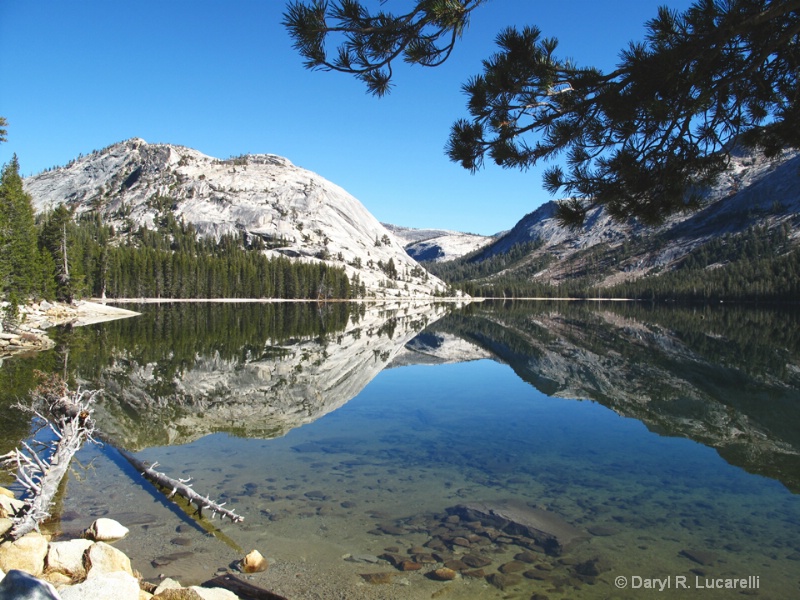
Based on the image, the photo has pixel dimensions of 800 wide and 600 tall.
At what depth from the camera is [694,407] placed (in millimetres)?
22094

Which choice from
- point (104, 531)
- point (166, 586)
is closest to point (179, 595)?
point (166, 586)

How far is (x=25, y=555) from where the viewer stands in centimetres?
707

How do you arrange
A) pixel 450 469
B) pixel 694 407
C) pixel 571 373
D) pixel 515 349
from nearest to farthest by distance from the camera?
1. pixel 450 469
2. pixel 694 407
3. pixel 571 373
4. pixel 515 349

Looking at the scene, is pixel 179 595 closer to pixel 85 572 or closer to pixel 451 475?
pixel 85 572

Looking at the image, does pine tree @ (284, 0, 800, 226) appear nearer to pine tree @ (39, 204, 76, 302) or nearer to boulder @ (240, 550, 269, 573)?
boulder @ (240, 550, 269, 573)

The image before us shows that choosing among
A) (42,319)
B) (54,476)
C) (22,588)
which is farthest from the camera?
(42,319)

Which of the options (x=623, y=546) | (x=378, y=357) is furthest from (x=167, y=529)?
(x=378, y=357)

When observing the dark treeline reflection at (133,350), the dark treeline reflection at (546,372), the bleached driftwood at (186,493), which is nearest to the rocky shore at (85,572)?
the bleached driftwood at (186,493)

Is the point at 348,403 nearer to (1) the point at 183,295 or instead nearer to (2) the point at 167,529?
(2) the point at 167,529

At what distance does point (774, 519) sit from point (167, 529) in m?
12.6

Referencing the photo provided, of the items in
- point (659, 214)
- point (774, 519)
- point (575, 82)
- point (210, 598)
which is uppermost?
point (575, 82)

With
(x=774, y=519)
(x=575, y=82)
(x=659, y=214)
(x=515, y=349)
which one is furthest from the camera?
(x=515, y=349)

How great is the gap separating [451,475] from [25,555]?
9.26m

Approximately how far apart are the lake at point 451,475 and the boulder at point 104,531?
1.17 feet
